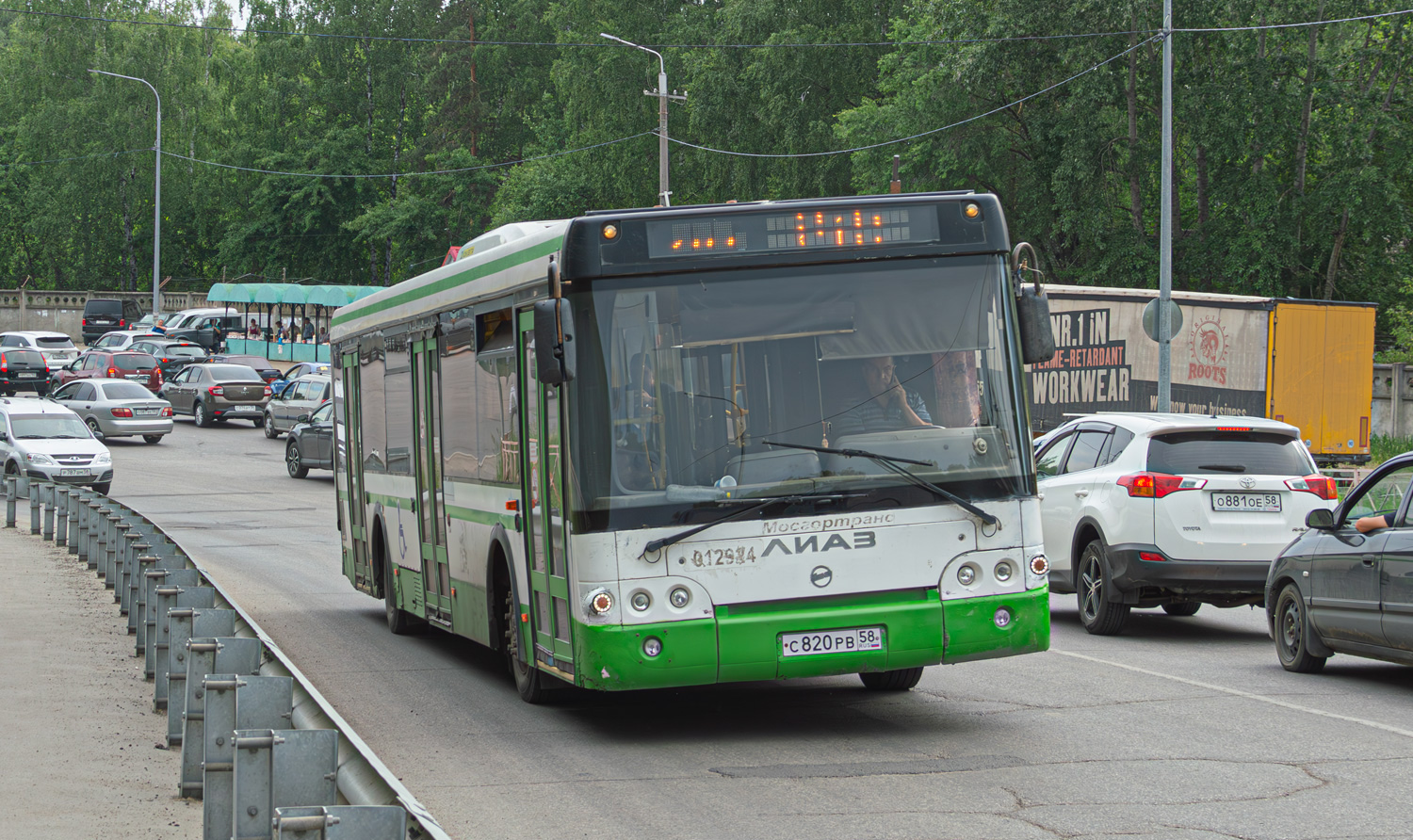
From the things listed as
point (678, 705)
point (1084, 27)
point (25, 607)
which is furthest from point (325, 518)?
point (1084, 27)

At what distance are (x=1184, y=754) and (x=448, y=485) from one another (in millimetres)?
5245

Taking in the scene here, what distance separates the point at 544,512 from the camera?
891 cm

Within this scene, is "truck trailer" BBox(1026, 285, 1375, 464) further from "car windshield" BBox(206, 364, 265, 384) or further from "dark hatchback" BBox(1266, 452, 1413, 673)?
"car windshield" BBox(206, 364, 265, 384)

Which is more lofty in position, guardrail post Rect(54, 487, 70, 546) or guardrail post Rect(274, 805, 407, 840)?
guardrail post Rect(274, 805, 407, 840)

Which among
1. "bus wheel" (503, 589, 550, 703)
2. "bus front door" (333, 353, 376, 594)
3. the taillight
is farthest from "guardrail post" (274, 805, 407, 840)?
"bus front door" (333, 353, 376, 594)

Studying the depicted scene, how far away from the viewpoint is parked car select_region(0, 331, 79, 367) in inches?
2458

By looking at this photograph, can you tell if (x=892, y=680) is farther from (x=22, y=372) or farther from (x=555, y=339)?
(x=22, y=372)

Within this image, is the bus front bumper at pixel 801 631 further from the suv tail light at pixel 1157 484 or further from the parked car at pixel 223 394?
the parked car at pixel 223 394

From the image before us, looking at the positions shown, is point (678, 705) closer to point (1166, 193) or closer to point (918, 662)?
point (918, 662)

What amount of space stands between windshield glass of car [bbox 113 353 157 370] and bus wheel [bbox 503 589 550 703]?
43.4 metres

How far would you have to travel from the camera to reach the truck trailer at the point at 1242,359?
27.1m

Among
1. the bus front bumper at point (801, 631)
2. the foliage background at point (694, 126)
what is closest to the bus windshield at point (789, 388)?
the bus front bumper at point (801, 631)

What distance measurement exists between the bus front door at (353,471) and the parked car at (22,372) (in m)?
43.7

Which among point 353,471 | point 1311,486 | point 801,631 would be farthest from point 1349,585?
point 353,471
